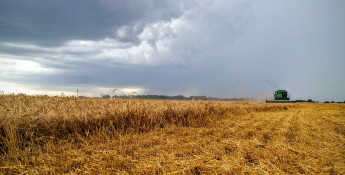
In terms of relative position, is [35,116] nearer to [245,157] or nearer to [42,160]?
[42,160]

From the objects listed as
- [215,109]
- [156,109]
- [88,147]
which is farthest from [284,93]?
[88,147]

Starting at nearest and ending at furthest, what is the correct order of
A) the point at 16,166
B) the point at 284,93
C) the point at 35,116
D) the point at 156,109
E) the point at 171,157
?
the point at 16,166 < the point at 171,157 < the point at 35,116 < the point at 156,109 < the point at 284,93

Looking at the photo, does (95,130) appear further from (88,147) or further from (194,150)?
(194,150)

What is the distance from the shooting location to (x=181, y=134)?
5.52 meters

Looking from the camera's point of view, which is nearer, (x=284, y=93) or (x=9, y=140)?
(x=9, y=140)

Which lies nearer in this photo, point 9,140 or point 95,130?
point 9,140

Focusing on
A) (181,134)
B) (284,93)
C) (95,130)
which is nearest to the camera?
(95,130)

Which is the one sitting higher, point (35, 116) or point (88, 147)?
point (35, 116)

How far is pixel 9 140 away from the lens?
163 inches

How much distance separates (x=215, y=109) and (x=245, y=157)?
4799mm

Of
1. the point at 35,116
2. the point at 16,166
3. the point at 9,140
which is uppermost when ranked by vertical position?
the point at 35,116

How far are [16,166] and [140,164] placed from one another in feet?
6.55

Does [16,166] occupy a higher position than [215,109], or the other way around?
[215,109]

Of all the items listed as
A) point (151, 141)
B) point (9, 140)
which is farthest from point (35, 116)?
point (151, 141)
